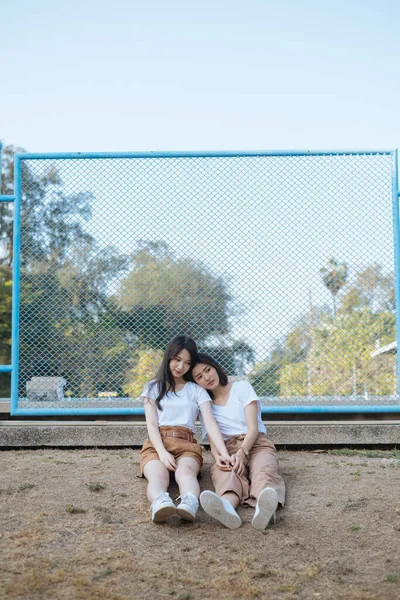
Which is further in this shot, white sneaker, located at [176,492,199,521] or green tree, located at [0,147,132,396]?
green tree, located at [0,147,132,396]

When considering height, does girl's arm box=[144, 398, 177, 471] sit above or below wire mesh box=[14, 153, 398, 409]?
below

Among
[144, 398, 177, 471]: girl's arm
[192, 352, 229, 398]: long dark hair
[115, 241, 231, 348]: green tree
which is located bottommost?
[144, 398, 177, 471]: girl's arm

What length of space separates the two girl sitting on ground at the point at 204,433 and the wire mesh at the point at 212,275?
31.2 inches

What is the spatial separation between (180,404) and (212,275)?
128 centimetres

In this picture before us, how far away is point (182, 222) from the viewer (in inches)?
208

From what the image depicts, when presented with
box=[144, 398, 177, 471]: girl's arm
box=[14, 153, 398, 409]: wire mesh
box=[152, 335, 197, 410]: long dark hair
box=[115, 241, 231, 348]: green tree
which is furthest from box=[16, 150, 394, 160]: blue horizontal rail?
box=[144, 398, 177, 471]: girl's arm

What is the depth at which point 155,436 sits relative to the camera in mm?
4141

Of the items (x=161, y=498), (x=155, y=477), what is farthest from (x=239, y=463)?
(x=161, y=498)

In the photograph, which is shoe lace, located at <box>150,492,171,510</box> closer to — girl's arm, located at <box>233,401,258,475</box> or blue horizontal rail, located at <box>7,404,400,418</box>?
girl's arm, located at <box>233,401,258,475</box>

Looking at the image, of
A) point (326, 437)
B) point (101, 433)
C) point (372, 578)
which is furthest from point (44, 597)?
point (326, 437)

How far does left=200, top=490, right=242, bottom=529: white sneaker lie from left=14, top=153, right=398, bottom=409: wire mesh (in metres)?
1.76

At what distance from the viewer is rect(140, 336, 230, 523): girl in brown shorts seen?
3930 mm

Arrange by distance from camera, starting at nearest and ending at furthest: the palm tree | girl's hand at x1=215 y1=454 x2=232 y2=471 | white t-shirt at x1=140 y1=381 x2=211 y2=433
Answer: girl's hand at x1=215 y1=454 x2=232 y2=471, white t-shirt at x1=140 y1=381 x2=211 y2=433, the palm tree

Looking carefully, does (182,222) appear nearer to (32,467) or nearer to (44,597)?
(32,467)
